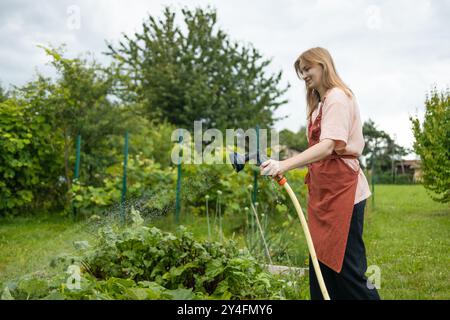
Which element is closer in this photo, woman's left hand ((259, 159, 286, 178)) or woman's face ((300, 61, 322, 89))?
woman's left hand ((259, 159, 286, 178))

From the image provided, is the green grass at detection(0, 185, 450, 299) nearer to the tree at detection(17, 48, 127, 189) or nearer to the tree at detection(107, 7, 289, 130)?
the tree at detection(17, 48, 127, 189)

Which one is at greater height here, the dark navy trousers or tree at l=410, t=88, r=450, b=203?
tree at l=410, t=88, r=450, b=203

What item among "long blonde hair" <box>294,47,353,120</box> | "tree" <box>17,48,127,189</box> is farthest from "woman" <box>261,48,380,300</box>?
"tree" <box>17,48,127,189</box>

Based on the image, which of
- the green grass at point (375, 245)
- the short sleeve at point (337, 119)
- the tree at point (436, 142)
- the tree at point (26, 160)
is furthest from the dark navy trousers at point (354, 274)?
the tree at point (436, 142)

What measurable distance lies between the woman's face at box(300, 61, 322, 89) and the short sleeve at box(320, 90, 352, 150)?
12cm

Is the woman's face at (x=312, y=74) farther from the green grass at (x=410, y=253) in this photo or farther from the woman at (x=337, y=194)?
the green grass at (x=410, y=253)

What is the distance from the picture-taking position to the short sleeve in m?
2.10

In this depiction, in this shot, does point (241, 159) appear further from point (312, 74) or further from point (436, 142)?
point (436, 142)
